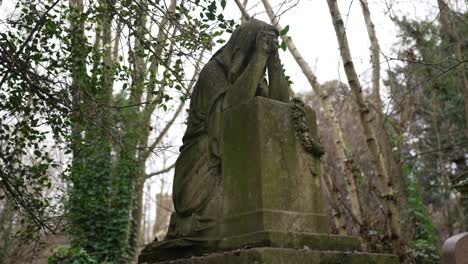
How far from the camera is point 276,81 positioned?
16.9 ft

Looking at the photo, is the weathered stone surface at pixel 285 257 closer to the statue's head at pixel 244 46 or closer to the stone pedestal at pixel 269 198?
the stone pedestal at pixel 269 198

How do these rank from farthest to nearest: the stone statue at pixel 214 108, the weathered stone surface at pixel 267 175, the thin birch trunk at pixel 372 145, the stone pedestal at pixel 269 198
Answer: the thin birch trunk at pixel 372 145 < the stone statue at pixel 214 108 < the weathered stone surface at pixel 267 175 < the stone pedestal at pixel 269 198

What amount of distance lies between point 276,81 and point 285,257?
2008 mm

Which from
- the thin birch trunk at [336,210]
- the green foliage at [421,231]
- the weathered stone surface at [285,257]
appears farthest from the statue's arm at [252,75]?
the green foliage at [421,231]

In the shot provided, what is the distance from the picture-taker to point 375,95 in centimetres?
1034

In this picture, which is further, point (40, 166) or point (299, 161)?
point (40, 166)

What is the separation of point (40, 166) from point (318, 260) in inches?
194

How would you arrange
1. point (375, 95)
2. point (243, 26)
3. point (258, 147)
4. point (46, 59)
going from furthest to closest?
1. point (375, 95)
2. point (46, 59)
3. point (243, 26)
4. point (258, 147)

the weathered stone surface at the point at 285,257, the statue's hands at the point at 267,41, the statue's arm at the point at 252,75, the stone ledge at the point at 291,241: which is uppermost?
the statue's hands at the point at 267,41

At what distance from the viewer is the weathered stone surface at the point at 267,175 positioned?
4.31 meters

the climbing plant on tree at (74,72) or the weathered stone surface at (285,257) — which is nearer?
the weathered stone surface at (285,257)

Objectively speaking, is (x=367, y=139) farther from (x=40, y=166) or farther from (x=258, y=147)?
(x=40, y=166)

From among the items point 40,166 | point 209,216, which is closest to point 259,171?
point 209,216

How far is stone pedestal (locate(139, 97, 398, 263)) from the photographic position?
4.18 metres
